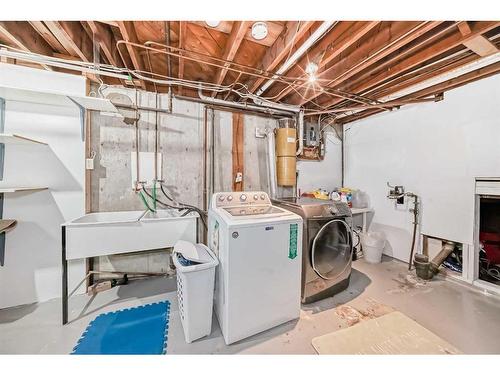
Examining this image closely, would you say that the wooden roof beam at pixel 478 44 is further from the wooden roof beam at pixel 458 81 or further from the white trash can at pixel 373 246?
the white trash can at pixel 373 246

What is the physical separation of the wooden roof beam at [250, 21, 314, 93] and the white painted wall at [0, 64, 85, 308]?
81.0 inches

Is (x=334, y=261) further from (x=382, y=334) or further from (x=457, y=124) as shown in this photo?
(x=457, y=124)

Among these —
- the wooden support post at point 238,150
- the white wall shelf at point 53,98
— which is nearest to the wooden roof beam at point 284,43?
the wooden support post at point 238,150

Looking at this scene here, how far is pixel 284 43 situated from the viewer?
1680mm

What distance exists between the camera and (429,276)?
2490 millimetres

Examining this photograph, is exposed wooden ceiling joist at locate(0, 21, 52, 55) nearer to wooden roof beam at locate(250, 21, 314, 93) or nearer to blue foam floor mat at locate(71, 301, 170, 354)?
wooden roof beam at locate(250, 21, 314, 93)

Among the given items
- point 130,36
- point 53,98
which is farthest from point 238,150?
point 53,98

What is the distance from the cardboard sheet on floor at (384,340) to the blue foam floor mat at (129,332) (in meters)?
1.30

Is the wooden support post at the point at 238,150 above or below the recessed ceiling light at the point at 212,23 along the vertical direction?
below

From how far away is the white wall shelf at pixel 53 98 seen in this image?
169 cm

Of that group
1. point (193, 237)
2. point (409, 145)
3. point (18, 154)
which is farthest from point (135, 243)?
point (409, 145)

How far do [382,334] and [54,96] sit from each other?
3650 millimetres

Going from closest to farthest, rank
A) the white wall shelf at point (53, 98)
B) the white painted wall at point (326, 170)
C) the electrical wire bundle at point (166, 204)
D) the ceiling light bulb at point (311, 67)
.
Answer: the white wall shelf at point (53, 98) < the ceiling light bulb at point (311, 67) < the electrical wire bundle at point (166, 204) < the white painted wall at point (326, 170)
